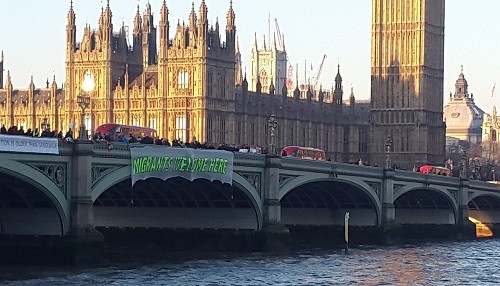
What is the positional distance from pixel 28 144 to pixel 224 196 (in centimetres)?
2117

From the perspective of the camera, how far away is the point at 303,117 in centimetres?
15675

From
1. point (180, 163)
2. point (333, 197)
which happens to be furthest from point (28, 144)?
point (333, 197)

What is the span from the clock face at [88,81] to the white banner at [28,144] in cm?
7076

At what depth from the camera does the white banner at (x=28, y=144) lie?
64.1 metres

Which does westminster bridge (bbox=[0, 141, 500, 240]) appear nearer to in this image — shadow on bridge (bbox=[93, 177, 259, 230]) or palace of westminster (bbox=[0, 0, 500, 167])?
shadow on bridge (bbox=[93, 177, 259, 230])

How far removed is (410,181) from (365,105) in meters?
70.1

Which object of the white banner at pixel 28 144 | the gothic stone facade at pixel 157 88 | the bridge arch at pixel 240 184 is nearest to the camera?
the white banner at pixel 28 144

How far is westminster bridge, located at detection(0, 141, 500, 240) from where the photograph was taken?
226ft

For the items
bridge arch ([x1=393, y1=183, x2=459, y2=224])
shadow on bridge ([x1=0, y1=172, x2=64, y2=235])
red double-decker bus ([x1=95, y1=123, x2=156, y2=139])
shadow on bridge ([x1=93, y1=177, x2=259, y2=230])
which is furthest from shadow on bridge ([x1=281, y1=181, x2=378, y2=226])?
shadow on bridge ([x1=0, y1=172, x2=64, y2=235])

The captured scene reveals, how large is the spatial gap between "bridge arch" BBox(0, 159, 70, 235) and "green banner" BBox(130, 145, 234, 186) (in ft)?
15.2

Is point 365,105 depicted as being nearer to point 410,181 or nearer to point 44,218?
point 410,181

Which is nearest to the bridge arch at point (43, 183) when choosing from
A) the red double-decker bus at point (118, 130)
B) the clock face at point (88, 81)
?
the red double-decker bus at point (118, 130)

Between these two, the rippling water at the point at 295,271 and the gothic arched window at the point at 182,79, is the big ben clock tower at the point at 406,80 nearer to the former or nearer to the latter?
the gothic arched window at the point at 182,79

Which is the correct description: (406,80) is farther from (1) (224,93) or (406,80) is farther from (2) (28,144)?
(2) (28,144)
